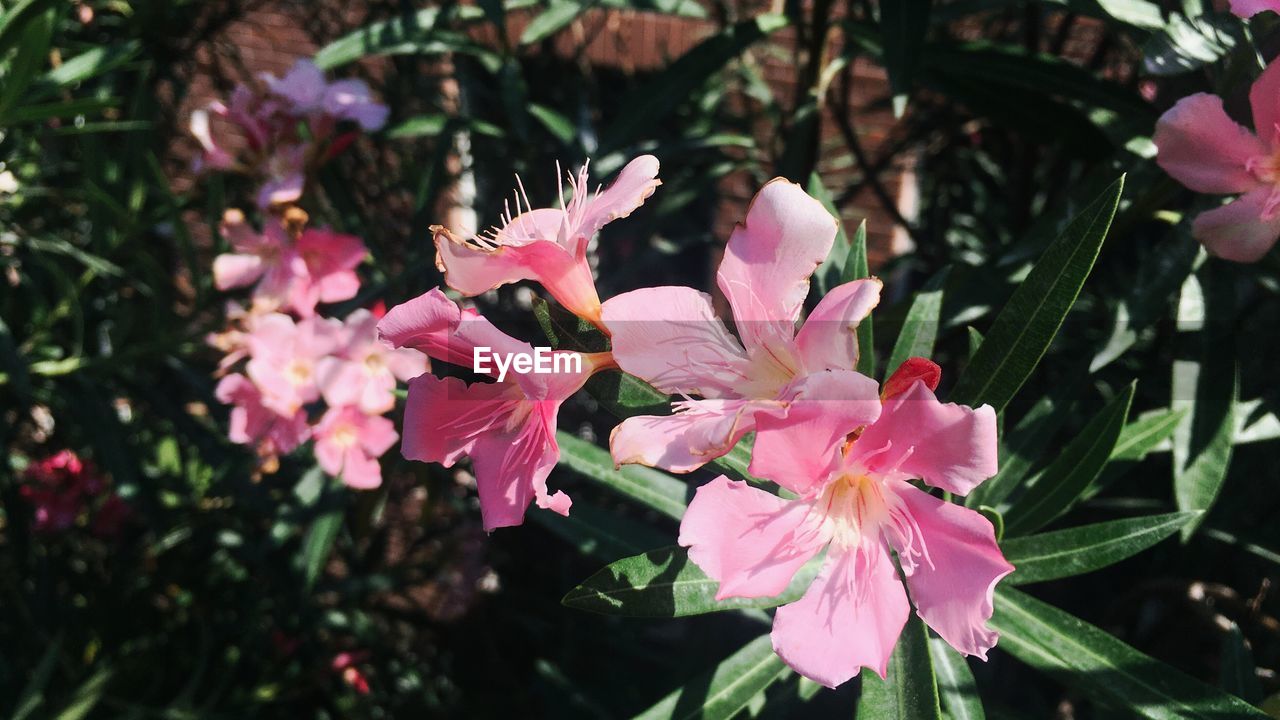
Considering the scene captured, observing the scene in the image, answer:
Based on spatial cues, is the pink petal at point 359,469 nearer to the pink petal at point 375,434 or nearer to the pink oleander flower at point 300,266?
the pink petal at point 375,434

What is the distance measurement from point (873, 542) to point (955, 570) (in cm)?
6

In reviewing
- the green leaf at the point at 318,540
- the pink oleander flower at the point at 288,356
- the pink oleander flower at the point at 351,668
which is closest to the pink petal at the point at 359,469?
the pink oleander flower at the point at 288,356

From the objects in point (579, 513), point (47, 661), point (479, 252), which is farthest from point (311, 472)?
point (479, 252)

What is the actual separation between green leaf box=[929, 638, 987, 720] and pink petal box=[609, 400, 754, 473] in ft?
1.19

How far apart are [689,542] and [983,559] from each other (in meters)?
0.20

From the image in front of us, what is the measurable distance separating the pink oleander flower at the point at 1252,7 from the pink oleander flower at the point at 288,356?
1114 millimetres

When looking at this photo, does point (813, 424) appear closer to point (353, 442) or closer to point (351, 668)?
point (353, 442)

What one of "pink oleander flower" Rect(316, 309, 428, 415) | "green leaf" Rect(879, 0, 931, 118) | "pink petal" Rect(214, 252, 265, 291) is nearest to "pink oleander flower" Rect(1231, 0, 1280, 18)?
"green leaf" Rect(879, 0, 931, 118)

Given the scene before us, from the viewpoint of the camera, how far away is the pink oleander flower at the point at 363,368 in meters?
1.25

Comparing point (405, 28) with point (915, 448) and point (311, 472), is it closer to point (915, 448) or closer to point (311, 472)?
point (311, 472)

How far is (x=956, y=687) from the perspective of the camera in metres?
0.81

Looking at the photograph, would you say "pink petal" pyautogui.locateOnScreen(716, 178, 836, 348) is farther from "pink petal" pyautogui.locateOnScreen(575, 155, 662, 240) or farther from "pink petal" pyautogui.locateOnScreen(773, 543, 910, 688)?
"pink petal" pyautogui.locateOnScreen(773, 543, 910, 688)

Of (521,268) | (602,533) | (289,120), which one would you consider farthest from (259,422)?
(521,268)

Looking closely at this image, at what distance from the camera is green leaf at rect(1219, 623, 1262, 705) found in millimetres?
901
